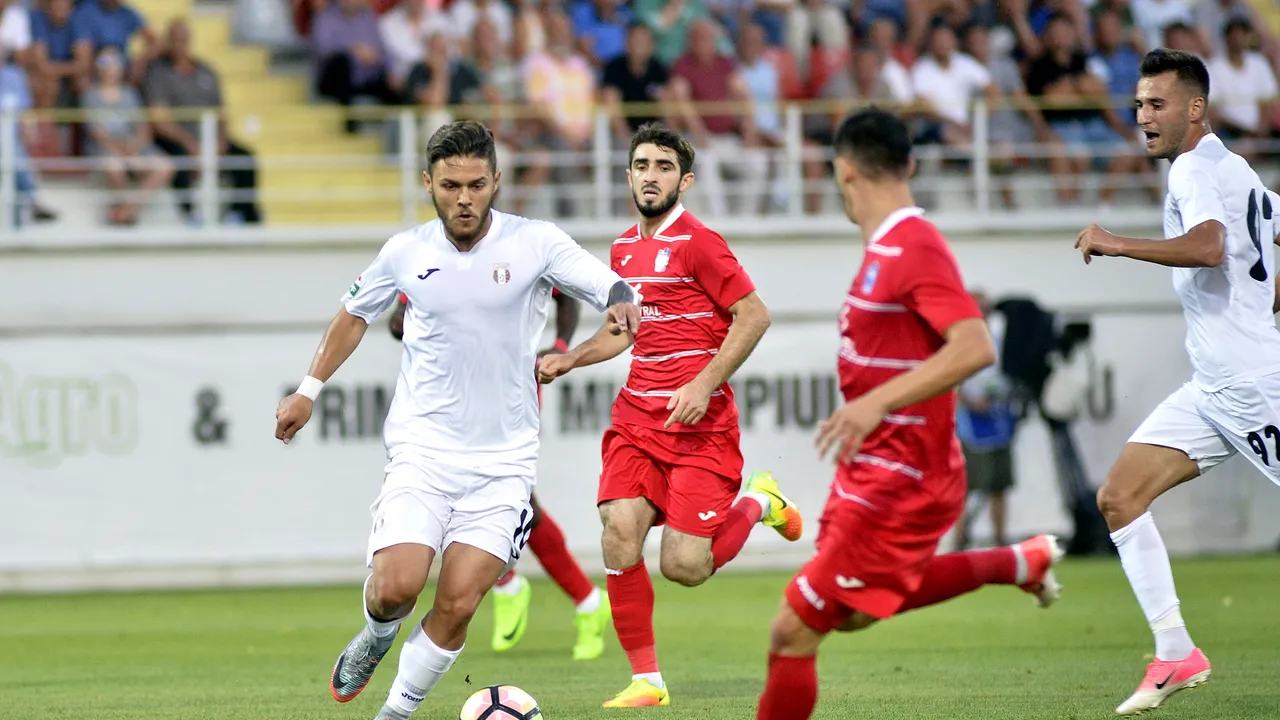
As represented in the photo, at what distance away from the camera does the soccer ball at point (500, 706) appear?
662 cm

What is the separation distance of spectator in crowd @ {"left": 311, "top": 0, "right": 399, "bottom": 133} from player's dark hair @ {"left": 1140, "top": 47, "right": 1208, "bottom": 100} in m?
11.3

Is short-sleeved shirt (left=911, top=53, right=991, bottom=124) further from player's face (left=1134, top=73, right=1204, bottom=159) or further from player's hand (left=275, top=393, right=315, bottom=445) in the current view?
player's hand (left=275, top=393, right=315, bottom=445)

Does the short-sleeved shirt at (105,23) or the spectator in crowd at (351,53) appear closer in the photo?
the short-sleeved shirt at (105,23)

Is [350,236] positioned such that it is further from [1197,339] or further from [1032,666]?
[1197,339]

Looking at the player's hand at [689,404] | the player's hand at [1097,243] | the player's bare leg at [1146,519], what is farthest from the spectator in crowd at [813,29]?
the player's hand at [1097,243]

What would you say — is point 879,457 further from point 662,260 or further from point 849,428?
point 662,260

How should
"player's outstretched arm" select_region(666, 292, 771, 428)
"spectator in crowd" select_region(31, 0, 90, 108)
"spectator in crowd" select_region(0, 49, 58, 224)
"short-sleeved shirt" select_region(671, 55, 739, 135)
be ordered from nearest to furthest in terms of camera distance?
"player's outstretched arm" select_region(666, 292, 771, 428) < "spectator in crowd" select_region(0, 49, 58, 224) < "spectator in crowd" select_region(31, 0, 90, 108) < "short-sleeved shirt" select_region(671, 55, 739, 135)

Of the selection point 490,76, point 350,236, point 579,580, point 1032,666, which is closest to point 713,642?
point 579,580

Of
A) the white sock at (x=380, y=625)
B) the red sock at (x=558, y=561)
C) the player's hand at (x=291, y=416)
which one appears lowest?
the red sock at (x=558, y=561)

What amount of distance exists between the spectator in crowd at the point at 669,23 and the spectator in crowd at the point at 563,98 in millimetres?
966

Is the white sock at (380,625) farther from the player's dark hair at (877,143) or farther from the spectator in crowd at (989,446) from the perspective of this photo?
the spectator in crowd at (989,446)

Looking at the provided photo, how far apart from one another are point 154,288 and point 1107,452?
978 centimetres

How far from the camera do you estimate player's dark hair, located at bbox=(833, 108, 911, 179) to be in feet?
18.3

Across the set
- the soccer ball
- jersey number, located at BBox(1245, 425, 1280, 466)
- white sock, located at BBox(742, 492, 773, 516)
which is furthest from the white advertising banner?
the soccer ball
